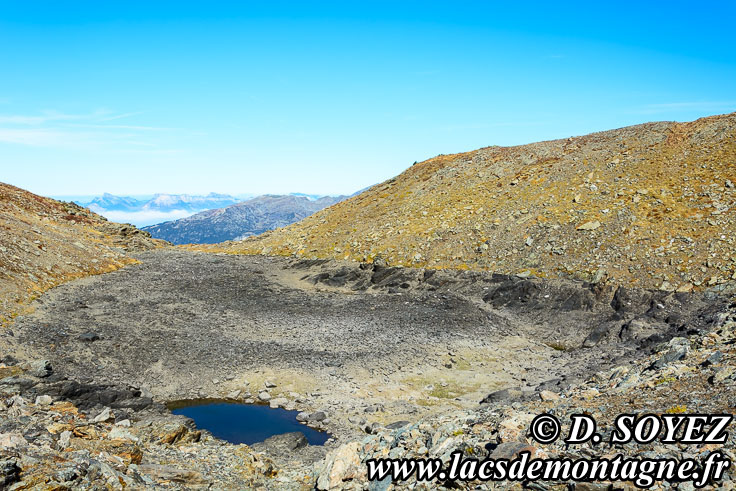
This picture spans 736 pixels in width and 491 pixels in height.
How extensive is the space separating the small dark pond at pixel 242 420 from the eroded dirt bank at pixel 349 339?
2.03 ft

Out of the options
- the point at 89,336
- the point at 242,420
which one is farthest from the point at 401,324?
the point at 89,336

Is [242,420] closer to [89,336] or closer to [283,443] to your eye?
[283,443]

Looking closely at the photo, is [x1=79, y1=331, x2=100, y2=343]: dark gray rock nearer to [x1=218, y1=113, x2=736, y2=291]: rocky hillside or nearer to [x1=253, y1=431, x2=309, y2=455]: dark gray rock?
[x1=253, y1=431, x2=309, y2=455]: dark gray rock

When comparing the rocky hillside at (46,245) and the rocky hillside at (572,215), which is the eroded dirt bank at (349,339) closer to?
the rocky hillside at (46,245)

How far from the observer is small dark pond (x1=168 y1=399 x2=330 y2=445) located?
19.2 meters

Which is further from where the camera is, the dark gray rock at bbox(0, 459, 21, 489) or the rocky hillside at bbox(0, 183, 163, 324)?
the rocky hillside at bbox(0, 183, 163, 324)

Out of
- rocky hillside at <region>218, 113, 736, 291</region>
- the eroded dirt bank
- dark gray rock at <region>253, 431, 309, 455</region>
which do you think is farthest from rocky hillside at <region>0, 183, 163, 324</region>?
dark gray rock at <region>253, 431, 309, 455</region>

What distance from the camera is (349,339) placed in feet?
92.2

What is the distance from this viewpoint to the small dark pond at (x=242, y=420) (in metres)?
19.2

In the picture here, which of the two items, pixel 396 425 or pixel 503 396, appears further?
pixel 503 396

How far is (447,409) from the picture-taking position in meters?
21.2

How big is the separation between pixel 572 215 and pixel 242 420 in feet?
112

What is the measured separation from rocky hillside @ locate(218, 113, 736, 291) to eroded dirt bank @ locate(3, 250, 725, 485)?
2.96 m

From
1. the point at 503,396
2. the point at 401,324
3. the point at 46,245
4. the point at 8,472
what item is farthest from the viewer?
A: the point at 46,245
